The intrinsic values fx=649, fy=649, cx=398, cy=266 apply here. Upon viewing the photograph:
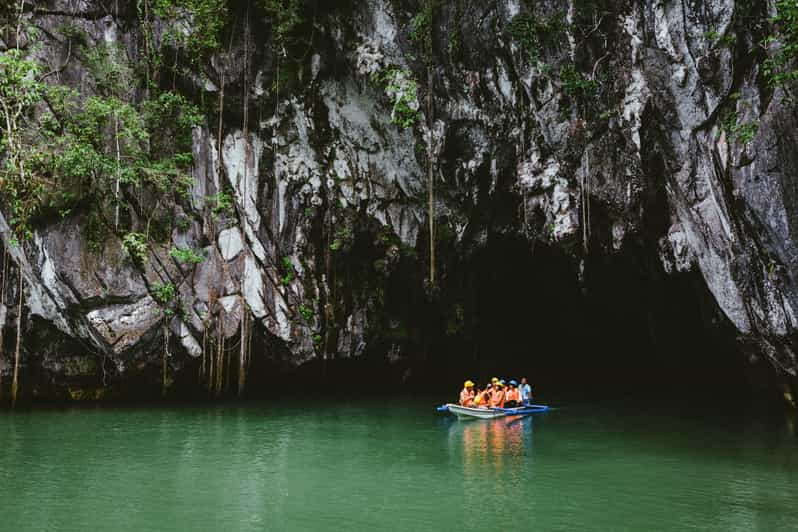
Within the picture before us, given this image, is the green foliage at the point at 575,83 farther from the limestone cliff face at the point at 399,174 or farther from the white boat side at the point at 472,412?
the white boat side at the point at 472,412

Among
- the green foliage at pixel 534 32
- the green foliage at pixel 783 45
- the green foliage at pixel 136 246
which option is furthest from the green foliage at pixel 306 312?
the green foliage at pixel 783 45

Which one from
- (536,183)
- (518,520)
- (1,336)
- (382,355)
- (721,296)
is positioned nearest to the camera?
(518,520)

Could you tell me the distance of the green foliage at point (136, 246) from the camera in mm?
14055

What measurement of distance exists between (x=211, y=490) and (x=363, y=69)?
1053 cm

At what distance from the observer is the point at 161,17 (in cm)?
1502

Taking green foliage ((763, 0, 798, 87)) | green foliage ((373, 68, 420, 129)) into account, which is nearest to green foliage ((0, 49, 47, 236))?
green foliage ((373, 68, 420, 129))

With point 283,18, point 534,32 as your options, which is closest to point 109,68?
point 283,18

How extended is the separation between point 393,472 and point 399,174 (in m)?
9.04

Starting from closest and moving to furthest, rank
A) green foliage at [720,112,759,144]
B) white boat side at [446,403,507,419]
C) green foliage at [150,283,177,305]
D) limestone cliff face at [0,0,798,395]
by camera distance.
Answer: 1. green foliage at [720,112,759,144]
2. limestone cliff face at [0,0,798,395]
3. white boat side at [446,403,507,419]
4. green foliage at [150,283,177,305]

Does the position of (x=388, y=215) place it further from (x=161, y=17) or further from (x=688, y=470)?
(x=688, y=470)

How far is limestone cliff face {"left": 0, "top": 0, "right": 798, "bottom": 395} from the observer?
11.8m

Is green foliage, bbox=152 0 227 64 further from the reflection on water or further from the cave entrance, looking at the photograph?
the reflection on water

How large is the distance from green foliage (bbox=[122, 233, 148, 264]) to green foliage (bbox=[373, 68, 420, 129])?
6.24m

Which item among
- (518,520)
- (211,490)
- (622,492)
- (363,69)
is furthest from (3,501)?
(363,69)
